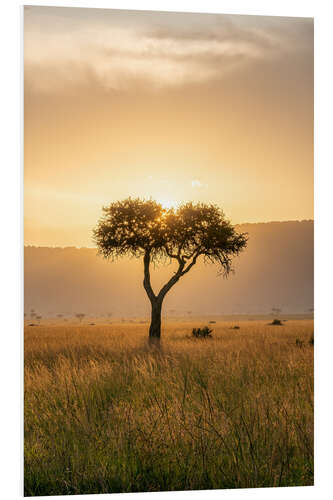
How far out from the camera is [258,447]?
534 cm

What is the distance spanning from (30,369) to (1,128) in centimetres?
226

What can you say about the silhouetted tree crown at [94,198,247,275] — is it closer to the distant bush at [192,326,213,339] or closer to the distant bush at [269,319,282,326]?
the distant bush at [192,326,213,339]

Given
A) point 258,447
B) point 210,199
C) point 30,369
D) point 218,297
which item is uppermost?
point 210,199

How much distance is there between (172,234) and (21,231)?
1887 mm

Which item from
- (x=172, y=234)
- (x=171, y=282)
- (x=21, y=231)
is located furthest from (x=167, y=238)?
(x=21, y=231)

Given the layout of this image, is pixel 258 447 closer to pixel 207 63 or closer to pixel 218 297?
pixel 218 297

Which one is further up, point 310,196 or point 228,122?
point 228,122

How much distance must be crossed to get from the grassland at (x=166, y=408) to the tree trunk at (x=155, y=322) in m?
0.09

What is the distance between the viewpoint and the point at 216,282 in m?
6.19

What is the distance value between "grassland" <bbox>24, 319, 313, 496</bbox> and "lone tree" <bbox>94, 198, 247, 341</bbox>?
0.50 metres

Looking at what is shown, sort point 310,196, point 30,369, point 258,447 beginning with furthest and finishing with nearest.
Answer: point 310,196 → point 30,369 → point 258,447

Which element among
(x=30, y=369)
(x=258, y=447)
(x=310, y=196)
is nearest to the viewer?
(x=258, y=447)

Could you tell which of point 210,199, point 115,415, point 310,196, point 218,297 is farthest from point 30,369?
point 310,196

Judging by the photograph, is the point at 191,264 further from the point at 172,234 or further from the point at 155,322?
the point at 155,322
